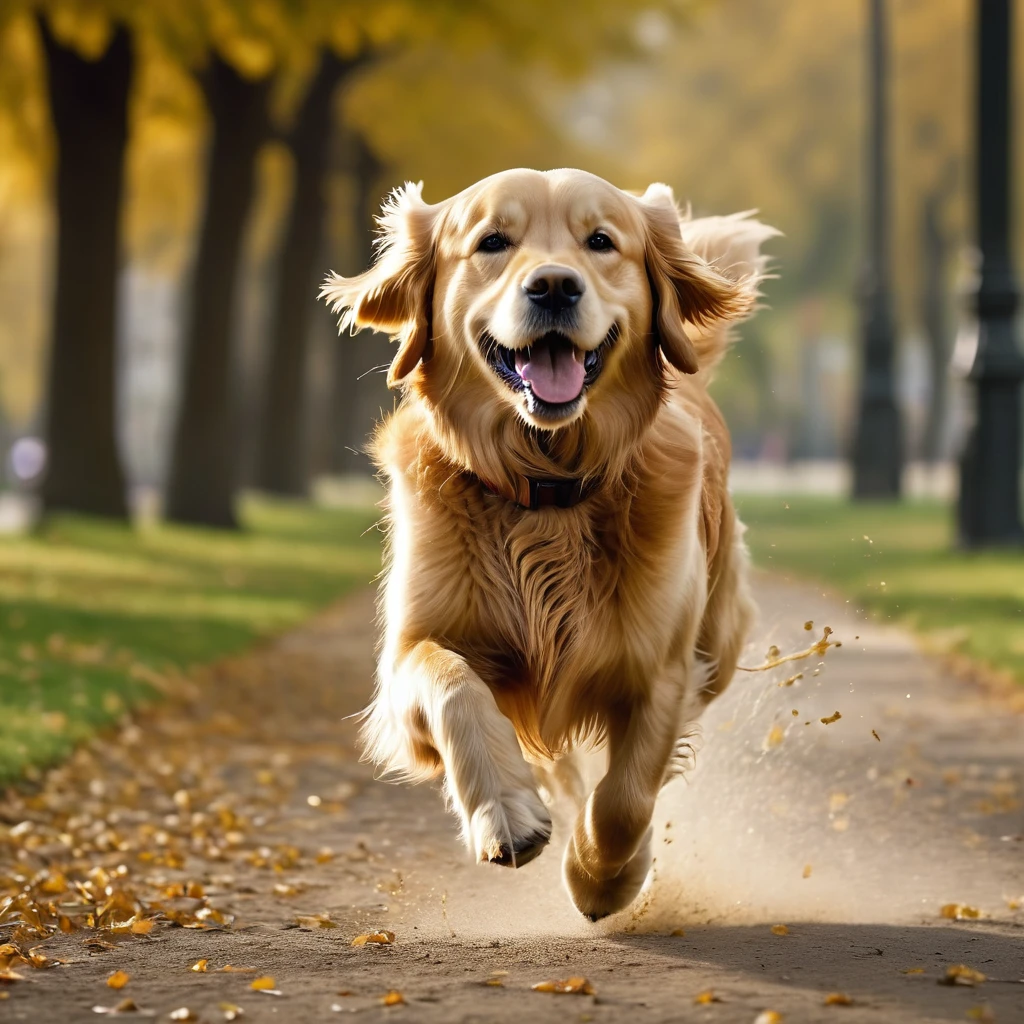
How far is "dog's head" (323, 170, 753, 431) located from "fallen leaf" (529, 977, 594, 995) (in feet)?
4.54

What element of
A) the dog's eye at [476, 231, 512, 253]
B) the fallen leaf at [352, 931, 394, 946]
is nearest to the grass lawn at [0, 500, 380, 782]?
the fallen leaf at [352, 931, 394, 946]

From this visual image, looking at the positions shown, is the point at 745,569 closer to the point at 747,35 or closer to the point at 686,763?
the point at 686,763

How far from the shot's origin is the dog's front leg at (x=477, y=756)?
409cm

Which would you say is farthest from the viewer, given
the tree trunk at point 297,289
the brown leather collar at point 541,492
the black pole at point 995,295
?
the tree trunk at point 297,289

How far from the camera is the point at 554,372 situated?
4.46m

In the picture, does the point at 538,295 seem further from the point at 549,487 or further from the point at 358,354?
the point at 358,354

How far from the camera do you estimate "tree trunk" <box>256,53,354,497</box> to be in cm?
2209

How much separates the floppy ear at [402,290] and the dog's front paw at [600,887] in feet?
4.70

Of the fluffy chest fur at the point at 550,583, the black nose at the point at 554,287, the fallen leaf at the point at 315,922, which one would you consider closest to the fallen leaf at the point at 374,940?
the fallen leaf at the point at 315,922

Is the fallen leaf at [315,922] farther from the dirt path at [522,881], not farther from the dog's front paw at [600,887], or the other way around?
the dog's front paw at [600,887]

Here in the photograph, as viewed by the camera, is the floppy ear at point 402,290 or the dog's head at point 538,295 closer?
the dog's head at point 538,295

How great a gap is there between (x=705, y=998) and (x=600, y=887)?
1.19 m

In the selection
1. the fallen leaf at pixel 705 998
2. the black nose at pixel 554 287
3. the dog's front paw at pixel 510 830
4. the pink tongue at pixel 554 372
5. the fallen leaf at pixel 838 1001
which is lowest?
the fallen leaf at pixel 705 998

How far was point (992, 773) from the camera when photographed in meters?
7.09
